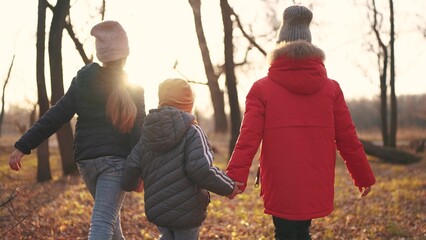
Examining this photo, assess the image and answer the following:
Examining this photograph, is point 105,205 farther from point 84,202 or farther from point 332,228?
point 84,202

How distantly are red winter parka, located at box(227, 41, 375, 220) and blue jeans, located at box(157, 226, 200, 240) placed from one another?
0.50 metres

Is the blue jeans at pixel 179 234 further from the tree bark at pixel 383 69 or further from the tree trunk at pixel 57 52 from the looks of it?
the tree bark at pixel 383 69

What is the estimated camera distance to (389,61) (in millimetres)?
24547

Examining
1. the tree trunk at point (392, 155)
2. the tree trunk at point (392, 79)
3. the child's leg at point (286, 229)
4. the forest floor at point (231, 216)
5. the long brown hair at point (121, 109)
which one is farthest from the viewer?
the tree trunk at point (392, 79)

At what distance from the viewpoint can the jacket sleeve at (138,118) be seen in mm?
3604

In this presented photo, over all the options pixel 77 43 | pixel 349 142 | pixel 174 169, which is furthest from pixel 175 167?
pixel 77 43

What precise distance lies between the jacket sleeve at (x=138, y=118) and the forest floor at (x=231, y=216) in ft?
5.81

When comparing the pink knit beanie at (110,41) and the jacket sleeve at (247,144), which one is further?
the pink knit beanie at (110,41)

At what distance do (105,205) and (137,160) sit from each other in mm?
401

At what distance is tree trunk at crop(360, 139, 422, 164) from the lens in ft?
62.8

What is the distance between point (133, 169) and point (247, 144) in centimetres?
84

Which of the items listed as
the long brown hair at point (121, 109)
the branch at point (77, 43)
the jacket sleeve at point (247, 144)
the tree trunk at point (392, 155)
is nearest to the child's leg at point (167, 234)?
the jacket sleeve at point (247, 144)

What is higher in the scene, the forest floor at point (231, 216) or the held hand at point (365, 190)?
the held hand at point (365, 190)

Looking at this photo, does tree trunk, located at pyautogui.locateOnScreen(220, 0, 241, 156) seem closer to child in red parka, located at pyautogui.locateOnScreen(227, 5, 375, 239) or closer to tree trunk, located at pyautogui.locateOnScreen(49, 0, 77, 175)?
tree trunk, located at pyautogui.locateOnScreen(49, 0, 77, 175)
